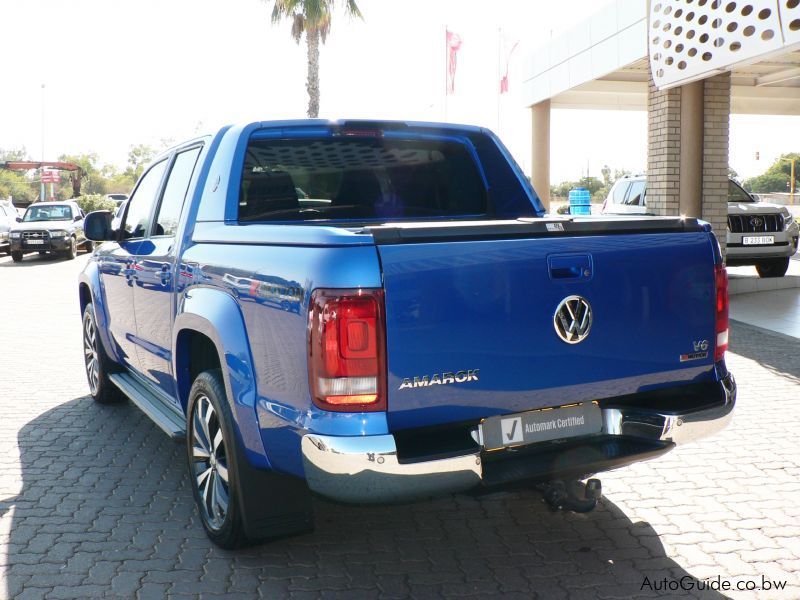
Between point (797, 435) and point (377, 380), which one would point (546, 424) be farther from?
point (797, 435)

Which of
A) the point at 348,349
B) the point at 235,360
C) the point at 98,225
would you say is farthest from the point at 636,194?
the point at 348,349

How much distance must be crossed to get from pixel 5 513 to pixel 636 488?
11.1 ft

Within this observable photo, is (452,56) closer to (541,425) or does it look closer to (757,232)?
(757,232)

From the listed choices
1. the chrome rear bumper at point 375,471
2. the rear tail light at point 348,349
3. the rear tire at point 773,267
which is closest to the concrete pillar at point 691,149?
the rear tire at point 773,267

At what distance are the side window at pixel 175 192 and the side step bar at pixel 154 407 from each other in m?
1.00

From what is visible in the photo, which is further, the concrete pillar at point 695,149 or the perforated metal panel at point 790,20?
the concrete pillar at point 695,149

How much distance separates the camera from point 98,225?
18.1 ft

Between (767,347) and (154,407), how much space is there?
22.0 feet

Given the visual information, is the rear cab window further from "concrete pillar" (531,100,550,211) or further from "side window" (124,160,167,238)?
"concrete pillar" (531,100,550,211)

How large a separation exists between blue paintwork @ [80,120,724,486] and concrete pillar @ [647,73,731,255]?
30.4 ft

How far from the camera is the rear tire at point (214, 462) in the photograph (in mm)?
3559

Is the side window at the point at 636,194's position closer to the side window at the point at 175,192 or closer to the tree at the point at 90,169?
the side window at the point at 175,192

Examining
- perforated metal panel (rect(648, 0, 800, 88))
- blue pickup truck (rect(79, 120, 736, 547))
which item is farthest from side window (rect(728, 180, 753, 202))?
blue pickup truck (rect(79, 120, 736, 547))

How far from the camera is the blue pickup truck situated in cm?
290
